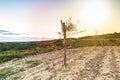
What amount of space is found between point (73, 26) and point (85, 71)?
3.71 meters

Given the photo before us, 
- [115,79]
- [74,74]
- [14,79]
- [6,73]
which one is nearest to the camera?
[115,79]

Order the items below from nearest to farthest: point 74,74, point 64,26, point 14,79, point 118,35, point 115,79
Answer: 1. point 115,79
2. point 74,74
3. point 64,26
4. point 14,79
5. point 118,35

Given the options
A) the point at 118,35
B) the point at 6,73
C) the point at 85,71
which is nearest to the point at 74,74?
the point at 85,71

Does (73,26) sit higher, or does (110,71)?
(73,26)

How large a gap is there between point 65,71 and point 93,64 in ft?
12.1

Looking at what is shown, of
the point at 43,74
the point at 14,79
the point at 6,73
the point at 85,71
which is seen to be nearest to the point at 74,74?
the point at 85,71

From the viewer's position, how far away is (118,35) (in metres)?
134

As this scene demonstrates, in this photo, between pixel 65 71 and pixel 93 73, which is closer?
pixel 93 73

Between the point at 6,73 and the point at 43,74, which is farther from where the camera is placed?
the point at 6,73

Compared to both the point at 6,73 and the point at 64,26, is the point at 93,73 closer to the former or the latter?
the point at 64,26

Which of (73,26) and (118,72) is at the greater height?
(73,26)

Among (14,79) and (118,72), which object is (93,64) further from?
(14,79)

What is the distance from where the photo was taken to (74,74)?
18500 millimetres

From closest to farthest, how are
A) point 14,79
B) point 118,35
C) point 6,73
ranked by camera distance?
point 14,79 → point 6,73 → point 118,35
